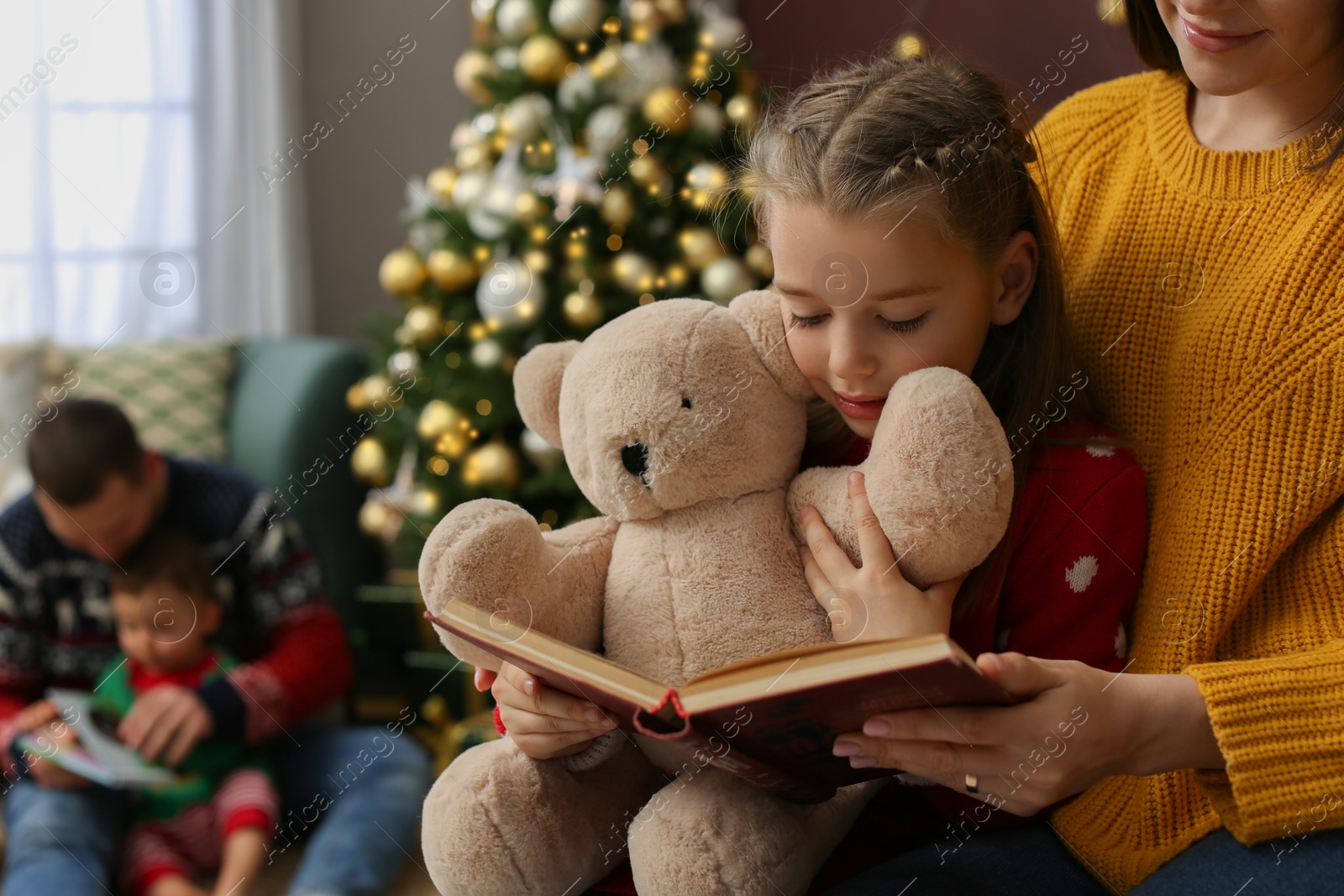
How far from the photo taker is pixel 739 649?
78cm

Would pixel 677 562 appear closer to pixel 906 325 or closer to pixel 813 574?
pixel 813 574

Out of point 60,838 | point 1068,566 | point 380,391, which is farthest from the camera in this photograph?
point 380,391

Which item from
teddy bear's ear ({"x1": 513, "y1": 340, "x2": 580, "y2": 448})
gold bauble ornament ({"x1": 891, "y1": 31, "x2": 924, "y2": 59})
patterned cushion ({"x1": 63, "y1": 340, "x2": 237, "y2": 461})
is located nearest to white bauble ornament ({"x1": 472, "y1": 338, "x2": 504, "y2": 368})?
patterned cushion ({"x1": 63, "y1": 340, "x2": 237, "y2": 461})

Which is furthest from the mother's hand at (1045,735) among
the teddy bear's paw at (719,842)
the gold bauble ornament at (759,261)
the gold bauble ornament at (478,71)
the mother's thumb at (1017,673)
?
the gold bauble ornament at (478,71)

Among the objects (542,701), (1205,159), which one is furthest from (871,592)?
(1205,159)

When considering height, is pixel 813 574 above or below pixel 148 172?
below

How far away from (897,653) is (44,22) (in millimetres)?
2422

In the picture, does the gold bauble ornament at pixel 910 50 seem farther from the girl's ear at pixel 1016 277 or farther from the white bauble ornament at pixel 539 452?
the white bauble ornament at pixel 539 452

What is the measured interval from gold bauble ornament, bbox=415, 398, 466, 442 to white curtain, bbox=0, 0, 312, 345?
95 centimetres

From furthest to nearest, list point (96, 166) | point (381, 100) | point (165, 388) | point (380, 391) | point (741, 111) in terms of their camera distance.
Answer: point (381, 100), point (96, 166), point (165, 388), point (380, 391), point (741, 111)

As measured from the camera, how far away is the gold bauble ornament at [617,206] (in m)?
1.82

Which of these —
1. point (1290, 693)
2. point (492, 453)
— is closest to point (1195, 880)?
point (1290, 693)

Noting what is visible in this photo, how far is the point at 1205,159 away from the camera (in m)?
0.90

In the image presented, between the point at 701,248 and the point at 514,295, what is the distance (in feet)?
1.05
